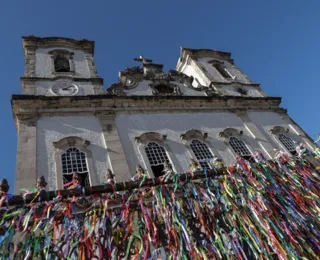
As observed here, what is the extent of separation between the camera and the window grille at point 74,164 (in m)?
9.08

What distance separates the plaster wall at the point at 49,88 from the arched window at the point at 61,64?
1.97 metres

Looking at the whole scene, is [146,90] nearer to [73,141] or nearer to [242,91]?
[73,141]

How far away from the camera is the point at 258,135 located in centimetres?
1336

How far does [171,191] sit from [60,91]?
9.27 meters

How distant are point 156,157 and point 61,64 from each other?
9273 mm

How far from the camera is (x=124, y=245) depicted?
16.9 ft

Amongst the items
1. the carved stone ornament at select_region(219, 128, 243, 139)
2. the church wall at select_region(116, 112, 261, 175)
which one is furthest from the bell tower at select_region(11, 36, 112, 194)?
the carved stone ornament at select_region(219, 128, 243, 139)

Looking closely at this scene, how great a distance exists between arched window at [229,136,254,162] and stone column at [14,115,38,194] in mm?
8788

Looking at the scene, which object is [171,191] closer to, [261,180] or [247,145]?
[261,180]

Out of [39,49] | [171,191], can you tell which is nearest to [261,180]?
[171,191]

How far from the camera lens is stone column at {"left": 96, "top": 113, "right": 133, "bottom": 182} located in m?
9.28

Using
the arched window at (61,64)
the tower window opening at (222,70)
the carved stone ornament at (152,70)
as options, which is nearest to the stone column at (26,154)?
the arched window at (61,64)

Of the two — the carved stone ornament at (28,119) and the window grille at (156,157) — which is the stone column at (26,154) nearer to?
the carved stone ornament at (28,119)

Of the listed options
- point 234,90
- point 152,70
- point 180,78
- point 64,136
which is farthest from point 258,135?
point 64,136
